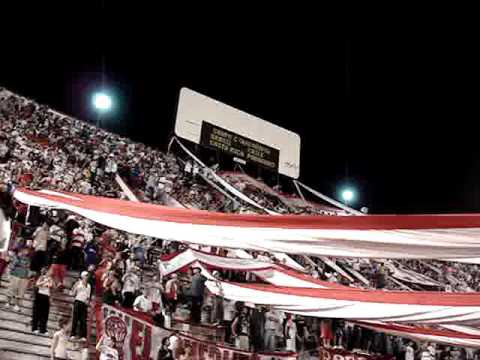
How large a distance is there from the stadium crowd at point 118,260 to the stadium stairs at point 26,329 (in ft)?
0.48

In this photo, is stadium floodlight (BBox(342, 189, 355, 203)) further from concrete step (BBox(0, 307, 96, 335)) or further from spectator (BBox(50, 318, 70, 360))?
spectator (BBox(50, 318, 70, 360))

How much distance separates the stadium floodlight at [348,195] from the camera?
2778cm

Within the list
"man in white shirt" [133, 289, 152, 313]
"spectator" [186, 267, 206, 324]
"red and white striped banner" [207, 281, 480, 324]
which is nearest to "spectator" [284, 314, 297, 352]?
"spectator" [186, 267, 206, 324]

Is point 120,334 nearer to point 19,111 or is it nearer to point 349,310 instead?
point 349,310

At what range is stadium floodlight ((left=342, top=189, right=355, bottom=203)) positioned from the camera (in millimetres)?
27781

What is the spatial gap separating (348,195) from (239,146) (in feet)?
21.9

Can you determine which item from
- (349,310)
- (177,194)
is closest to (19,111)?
(177,194)

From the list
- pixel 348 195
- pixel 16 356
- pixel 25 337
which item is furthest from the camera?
pixel 348 195

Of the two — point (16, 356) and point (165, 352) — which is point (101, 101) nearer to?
point (165, 352)

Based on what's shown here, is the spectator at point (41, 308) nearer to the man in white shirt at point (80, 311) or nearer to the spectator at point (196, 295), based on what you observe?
the man in white shirt at point (80, 311)

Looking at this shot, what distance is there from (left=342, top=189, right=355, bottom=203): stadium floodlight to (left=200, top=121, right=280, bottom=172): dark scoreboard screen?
4.30m

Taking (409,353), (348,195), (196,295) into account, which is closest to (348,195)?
(348,195)

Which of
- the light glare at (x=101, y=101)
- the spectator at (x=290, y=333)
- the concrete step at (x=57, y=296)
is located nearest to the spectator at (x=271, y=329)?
the spectator at (x=290, y=333)

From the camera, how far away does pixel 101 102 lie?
68.3 feet
